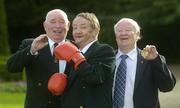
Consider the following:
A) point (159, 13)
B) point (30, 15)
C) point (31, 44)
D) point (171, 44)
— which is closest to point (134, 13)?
point (159, 13)

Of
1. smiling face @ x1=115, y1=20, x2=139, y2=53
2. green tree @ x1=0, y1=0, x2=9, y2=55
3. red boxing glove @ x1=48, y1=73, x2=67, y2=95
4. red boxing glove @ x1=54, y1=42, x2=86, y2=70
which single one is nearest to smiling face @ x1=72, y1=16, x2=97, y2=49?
red boxing glove @ x1=54, y1=42, x2=86, y2=70

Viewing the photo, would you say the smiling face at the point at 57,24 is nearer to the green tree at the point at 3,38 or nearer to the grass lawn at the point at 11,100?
the grass lawn at the point at 11,100

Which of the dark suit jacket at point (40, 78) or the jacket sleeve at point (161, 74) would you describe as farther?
the dark suit jacket at point (40, 78)

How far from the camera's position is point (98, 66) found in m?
5.29

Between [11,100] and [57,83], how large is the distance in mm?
9186

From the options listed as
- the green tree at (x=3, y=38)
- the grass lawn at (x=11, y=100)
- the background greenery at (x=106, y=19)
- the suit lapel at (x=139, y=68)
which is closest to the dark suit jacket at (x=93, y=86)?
the suit lapel at (x=139, y=68)

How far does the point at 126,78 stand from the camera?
220 inches

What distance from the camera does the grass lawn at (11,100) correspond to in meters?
13.3

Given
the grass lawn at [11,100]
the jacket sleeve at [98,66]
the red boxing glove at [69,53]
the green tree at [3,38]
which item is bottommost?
the grass lawn at [11,100]

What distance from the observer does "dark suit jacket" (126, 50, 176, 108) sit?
5480 mm

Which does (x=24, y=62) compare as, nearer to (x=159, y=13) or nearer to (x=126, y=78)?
(x=126, y=78)

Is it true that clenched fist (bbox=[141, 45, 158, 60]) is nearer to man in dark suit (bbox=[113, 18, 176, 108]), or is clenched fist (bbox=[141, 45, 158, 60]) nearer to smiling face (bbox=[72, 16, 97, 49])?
man in dark suit (bbox=[113, 18, 176, 108])

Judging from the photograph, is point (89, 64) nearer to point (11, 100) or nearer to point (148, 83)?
point (148, 83)

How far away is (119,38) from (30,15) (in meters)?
19.5
